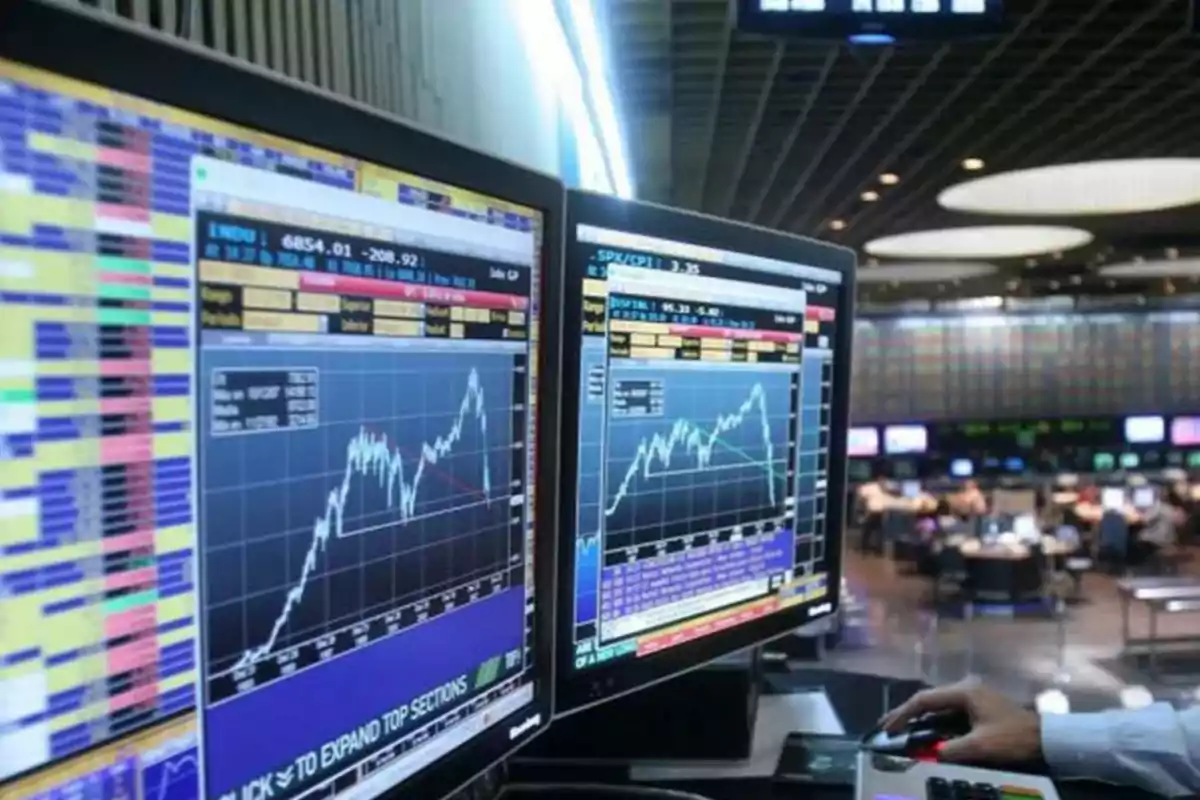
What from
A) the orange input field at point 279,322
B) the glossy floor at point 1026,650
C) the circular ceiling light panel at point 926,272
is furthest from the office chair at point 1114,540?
the orange input field at point 279,322

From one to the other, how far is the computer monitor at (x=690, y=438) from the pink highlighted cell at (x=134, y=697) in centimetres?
57

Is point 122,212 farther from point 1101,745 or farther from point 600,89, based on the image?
point 600,89

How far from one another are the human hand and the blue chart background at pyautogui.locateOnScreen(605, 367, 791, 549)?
15.2 inches

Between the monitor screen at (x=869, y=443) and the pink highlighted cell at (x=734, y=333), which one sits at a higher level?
the pink highlighted cell at (x=734, y=333)

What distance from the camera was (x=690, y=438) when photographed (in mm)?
1356

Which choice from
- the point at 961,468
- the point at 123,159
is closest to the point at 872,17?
the point at 123,159

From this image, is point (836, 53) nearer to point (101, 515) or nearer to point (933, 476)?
point (101, 515)

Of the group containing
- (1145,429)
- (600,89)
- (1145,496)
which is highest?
(600,89)

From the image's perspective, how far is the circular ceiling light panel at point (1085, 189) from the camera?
30.0 feet

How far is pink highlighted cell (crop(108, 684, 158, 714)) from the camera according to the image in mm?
627

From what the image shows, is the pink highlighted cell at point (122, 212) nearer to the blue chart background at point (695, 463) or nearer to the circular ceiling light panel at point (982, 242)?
the blue chart background at point (695, 463)

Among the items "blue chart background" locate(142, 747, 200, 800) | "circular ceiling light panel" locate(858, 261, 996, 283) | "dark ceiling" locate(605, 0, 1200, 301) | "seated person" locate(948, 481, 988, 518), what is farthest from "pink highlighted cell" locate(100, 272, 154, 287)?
"circular ceiling light panel" locate(858, 261, 996, 283)

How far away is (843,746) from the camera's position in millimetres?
1573

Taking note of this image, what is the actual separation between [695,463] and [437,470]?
0.49 meters
